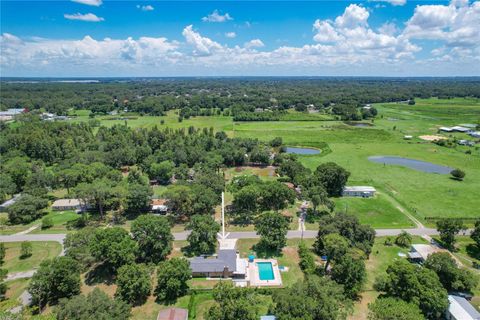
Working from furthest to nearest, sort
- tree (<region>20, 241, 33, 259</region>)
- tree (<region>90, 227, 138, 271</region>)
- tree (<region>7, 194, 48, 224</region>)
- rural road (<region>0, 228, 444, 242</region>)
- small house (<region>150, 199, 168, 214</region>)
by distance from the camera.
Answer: small house (<region>150, 199, 168, 214</region>), tree (<region>7, 194, 48, 224</region>), rural road (<region>0, 228, 444, 242</region>), tree (<region>20, 241, 33, 259</region>), tree (<region>90, 227, 138, 271</region>)

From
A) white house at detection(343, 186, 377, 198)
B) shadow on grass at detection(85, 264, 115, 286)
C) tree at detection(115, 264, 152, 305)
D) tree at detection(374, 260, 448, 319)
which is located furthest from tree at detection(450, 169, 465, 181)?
shadow on grass at detection(85, 264, 115, 286)

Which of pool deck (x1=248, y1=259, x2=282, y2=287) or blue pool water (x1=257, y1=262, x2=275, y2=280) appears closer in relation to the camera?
pool deck (x1=248, y1=259, x2=282, y2=287)

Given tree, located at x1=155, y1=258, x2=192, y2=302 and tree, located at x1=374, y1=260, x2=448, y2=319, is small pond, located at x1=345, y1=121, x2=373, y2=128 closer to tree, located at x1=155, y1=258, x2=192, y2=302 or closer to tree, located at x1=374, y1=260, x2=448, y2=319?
tree, located at x1=374, y1=260, x2=448, y2=319

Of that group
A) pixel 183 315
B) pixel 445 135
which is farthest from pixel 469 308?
pixel 445 135

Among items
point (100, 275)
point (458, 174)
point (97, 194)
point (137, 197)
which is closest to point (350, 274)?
point (100, 275)

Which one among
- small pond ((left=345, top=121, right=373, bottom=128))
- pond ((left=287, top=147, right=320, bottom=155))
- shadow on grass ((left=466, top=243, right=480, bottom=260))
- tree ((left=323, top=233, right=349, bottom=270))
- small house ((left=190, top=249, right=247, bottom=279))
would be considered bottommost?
shadow on grass ((left=466, top=243, right=480, bottom=260))

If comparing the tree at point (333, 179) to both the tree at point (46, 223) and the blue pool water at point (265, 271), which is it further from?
the tree at point (46, 223)

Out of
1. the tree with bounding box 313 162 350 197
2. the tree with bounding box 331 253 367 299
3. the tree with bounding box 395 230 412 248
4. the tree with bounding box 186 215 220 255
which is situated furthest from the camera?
the tree with bounding box 313 162 350 197
